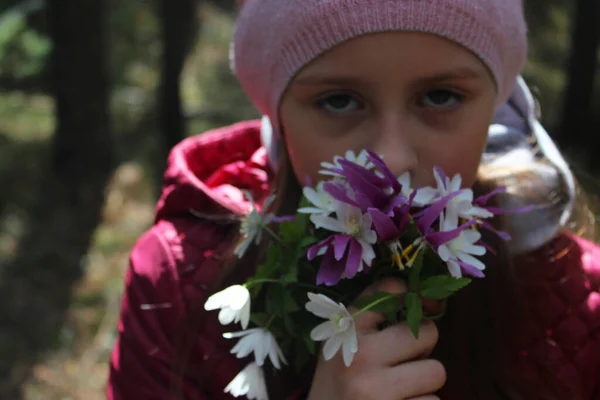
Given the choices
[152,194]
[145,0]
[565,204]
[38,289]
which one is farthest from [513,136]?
[145,0]

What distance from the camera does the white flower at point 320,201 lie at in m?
1.09

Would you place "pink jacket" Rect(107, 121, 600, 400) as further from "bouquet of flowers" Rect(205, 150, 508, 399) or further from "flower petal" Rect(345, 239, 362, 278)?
"flower petal" Rect(345, 239, 362, 278)

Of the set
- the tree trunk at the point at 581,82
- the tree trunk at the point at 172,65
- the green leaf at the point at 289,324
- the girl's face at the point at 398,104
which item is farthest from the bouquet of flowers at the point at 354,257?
the tree trunk at the point at 581,82

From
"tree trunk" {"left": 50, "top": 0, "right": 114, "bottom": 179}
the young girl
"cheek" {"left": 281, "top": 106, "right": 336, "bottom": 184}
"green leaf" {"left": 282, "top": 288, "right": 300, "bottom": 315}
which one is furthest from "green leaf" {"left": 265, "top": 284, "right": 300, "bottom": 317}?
"tree trunk" {"left": 50, "top": 0, "right": 114, "bottom": 179}

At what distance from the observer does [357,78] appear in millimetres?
1234

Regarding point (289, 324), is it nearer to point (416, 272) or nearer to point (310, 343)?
point (310, 343)

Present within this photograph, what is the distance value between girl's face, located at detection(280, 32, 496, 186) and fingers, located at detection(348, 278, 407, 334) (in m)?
0.19

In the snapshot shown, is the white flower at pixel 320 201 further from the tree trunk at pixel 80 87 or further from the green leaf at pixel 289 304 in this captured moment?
the tree trunk at pixel 80 87

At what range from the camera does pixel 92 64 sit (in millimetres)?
4129

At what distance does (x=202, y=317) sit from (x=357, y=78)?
24.6 inches

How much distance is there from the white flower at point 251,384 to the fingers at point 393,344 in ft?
0.59

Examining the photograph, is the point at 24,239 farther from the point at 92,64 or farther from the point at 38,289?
the point at 92,64

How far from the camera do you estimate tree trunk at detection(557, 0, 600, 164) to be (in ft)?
12.9

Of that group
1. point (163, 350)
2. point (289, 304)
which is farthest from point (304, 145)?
point (163, 350)
